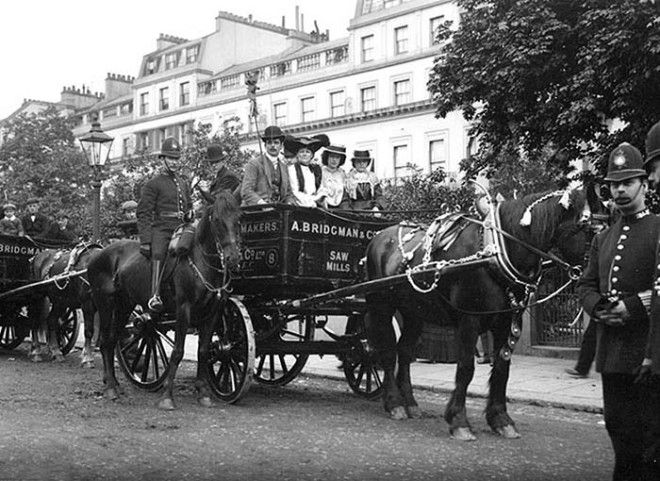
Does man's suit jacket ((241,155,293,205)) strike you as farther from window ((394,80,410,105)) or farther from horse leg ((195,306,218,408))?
window ((394,80,410,105))

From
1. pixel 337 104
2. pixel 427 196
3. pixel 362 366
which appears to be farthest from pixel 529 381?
pixel 337 104

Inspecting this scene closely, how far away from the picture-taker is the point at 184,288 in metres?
9.77

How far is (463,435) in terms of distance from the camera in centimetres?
797

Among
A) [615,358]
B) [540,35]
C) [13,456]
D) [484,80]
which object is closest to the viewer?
[615,358]

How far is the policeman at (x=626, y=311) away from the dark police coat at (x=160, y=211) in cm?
604

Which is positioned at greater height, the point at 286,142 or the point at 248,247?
the point at 286,142

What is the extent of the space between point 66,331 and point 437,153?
107 feet

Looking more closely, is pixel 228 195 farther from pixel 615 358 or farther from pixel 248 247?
pixel 615 358

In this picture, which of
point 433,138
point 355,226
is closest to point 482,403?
point 355,226

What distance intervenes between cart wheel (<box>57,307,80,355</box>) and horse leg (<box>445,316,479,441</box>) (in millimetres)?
8934

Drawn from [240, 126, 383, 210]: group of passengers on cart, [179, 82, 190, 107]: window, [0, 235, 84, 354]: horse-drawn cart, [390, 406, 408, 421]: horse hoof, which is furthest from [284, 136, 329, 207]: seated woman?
[179, 82, 190, 107]: window

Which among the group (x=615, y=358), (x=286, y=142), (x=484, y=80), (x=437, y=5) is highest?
(x=437, y=5)

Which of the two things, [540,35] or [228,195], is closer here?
[228,195]

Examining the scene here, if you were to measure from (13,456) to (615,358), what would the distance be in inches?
177
